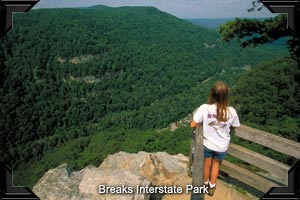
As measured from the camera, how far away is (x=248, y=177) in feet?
13.5

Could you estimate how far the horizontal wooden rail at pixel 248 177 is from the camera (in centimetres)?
391

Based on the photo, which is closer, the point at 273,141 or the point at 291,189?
the point at 291,189

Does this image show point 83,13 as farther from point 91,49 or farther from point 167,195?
point 167,195

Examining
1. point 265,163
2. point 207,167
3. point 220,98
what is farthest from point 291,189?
point 220,98

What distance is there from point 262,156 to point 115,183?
6.55 feet

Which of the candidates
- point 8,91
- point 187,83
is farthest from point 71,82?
point 187,83

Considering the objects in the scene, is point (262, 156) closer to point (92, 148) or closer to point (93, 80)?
point (92, 148)

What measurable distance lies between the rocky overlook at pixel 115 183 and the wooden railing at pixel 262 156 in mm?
412

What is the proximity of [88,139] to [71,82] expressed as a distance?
32.5 meters

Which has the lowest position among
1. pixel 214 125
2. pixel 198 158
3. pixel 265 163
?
pixel 265 163

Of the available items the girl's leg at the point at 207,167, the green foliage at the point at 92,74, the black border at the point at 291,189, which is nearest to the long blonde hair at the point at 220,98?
the girl's leg at the point at 207,167

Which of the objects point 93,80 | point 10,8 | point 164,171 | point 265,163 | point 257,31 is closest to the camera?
point 10,8

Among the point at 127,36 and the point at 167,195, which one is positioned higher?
the point at 127,36

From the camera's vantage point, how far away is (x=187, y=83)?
91.4 m
